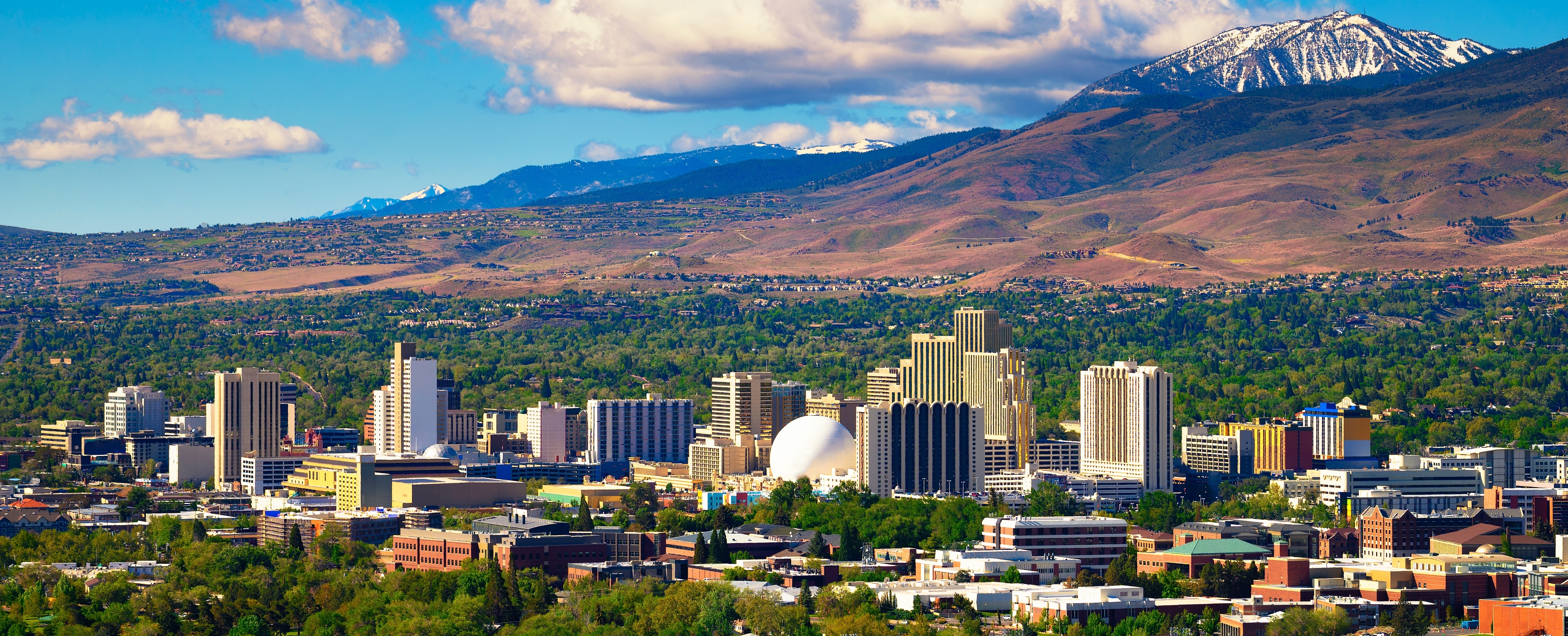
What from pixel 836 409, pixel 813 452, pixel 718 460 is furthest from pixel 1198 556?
pixel 836 409

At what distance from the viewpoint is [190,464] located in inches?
7092

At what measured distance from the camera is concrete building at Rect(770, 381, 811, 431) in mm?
→ 186625

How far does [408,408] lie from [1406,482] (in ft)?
232

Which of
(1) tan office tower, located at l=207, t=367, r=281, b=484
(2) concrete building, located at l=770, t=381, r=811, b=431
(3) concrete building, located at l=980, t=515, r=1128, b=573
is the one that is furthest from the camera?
(2) concrete building, located at l=770, t=381, r=811, b=431

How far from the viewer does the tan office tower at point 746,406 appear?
184 meters

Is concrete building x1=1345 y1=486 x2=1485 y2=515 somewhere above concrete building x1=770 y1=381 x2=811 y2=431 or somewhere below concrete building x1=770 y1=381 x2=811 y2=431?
below

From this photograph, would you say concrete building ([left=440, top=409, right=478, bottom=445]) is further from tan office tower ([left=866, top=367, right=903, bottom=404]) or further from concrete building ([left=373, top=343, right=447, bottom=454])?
tan office tower ([left=866, top=367, right=903, bottom=404])

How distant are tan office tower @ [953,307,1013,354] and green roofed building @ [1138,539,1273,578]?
69308 millimetres

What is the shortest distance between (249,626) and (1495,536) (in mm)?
56237

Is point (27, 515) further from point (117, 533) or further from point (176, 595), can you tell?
point (176, 595)

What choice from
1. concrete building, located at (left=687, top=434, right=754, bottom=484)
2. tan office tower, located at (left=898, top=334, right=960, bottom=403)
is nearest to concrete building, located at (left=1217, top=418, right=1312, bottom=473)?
tan office tower, located at (left=898, top=334, right=960, bottom=403)

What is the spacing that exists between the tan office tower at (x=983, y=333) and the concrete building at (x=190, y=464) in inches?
1993

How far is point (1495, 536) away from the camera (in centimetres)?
12469

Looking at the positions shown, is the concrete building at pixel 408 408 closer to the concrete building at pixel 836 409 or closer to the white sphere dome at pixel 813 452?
the concrete building at pixel 836 409
